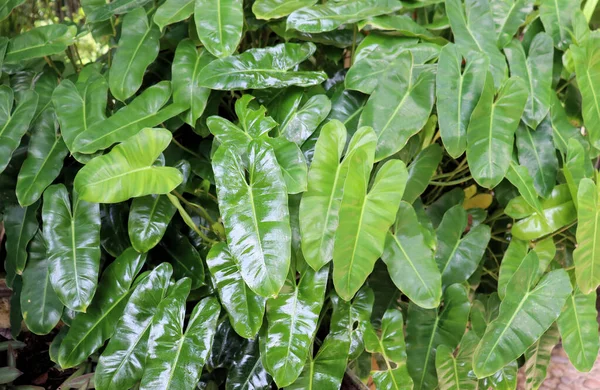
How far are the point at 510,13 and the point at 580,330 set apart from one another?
1.19 meters

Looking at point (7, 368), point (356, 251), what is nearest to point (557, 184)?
point (356, 251)

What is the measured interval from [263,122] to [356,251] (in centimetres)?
49

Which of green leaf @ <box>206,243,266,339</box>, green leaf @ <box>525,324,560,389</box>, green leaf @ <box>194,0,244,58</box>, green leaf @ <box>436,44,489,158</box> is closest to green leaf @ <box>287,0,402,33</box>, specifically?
green leaf @ <box>194,0,244,58</box>

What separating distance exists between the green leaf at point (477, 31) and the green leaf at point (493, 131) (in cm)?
11

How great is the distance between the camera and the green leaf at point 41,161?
1.55 metres

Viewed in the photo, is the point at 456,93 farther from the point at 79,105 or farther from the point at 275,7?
the point at 79,105

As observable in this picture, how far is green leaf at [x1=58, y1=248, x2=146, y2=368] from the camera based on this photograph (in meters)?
1.52

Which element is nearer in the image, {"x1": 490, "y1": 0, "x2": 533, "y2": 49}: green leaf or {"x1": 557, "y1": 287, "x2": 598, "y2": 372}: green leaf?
{"x1": 557, "y1": 287, "x2": 598, "y2": 372}: green leaf

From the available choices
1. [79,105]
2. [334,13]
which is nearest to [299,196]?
[334,13]

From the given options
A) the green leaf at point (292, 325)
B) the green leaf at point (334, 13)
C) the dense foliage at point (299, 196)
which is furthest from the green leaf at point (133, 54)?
the green leaf at point (292, 325)

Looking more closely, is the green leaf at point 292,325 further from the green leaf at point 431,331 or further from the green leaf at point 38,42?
the green leaf at point 38,42

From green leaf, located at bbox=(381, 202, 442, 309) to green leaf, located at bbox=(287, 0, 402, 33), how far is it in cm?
64

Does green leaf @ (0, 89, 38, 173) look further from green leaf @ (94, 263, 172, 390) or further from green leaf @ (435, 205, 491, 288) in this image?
green leaf @ (435, 205, 491, 288)

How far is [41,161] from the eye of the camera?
163 cm
